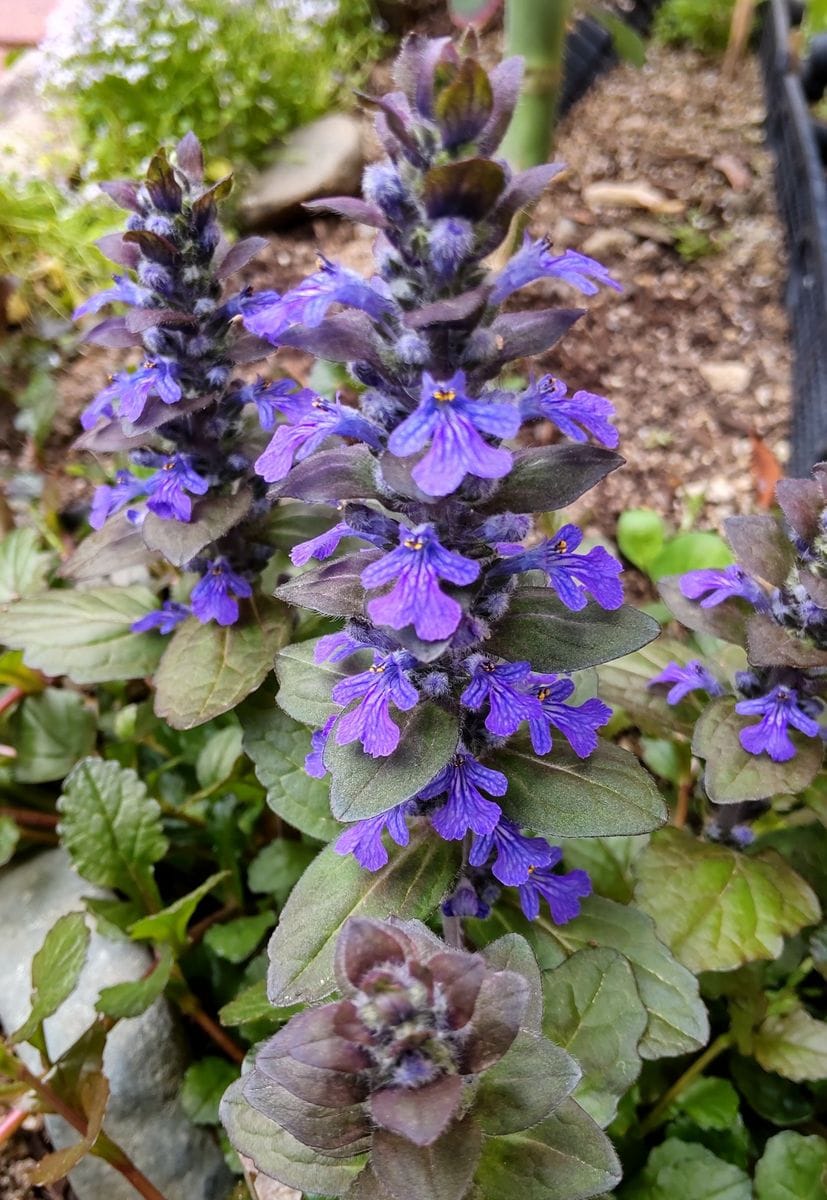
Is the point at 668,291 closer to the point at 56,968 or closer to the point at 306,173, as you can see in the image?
the point at 306,173

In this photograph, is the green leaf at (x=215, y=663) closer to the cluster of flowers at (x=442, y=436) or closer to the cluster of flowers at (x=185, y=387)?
the cluster of flowers at (x=185, y=387)

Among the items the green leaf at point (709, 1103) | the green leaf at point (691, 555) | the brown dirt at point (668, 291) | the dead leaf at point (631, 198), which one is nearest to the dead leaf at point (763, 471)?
the brown dirt at point (668, 291)

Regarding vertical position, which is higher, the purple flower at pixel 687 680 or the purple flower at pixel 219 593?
the purple flower at pixel 219 593

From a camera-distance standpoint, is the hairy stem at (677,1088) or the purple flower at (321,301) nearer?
the purple flower at (321,301)

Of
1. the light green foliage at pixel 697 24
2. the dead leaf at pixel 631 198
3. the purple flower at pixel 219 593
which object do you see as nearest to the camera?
the purple flower at pixel 219 593

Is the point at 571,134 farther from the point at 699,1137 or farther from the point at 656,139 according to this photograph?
the point at 699,1137

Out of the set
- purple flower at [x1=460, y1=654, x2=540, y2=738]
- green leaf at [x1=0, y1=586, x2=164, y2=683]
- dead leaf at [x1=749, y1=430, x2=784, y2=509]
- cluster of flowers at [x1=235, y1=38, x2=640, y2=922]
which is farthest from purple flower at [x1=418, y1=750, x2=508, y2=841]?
dead leaf at [x1=749, y1=430, x2=784, y2=509]

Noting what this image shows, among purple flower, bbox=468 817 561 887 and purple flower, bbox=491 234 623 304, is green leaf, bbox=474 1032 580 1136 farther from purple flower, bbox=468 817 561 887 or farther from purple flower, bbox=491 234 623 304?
purple flower, bbox=491 234 623 304

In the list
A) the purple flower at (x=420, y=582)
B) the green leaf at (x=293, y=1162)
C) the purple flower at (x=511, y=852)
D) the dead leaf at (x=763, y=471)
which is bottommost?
the dead leaf at (x=763, y=471)
